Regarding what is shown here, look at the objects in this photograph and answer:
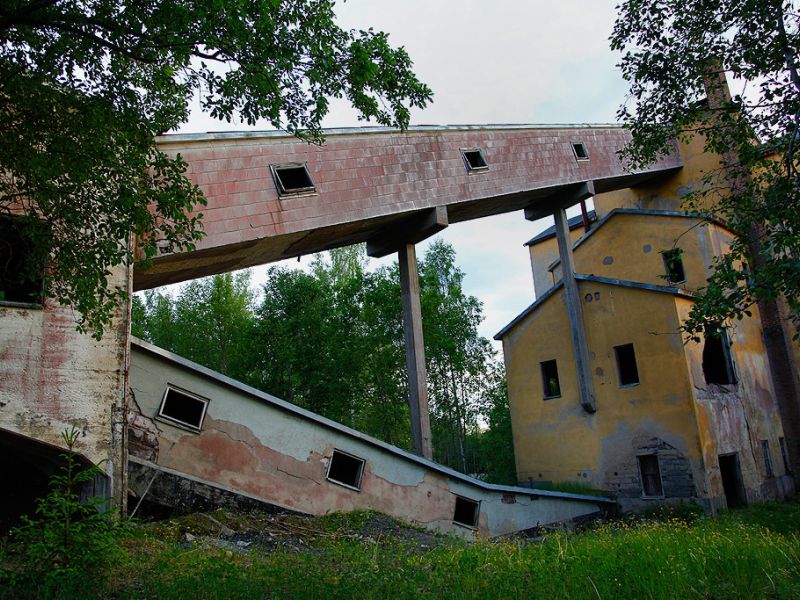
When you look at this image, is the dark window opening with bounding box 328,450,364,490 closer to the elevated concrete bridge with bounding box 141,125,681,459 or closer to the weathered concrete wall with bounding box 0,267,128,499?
the elevated concrete bridge with bounding box 141,125,681,459

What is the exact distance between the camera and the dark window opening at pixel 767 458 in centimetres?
1591

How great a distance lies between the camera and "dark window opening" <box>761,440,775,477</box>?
15906mm

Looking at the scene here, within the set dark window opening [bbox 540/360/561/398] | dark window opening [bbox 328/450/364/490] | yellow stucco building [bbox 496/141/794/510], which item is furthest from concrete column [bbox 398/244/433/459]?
dark window opening [bbox 540/360/561/398]

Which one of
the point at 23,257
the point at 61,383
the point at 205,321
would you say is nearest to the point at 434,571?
the point at 61,383

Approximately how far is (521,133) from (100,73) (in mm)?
11749

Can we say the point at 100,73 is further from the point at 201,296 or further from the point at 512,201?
the point at 201,296

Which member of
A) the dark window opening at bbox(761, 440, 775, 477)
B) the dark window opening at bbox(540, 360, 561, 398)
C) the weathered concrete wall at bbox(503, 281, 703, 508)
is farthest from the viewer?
the dark window opening at bbox(540, 360, 561, 398)

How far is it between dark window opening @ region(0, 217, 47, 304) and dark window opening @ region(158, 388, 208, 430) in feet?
8.59

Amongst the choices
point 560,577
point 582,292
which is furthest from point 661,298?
point 560,577

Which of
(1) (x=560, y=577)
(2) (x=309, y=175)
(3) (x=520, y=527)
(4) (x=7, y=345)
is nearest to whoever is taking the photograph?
(1) (x=560, y=577)

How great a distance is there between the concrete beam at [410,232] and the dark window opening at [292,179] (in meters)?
2.77

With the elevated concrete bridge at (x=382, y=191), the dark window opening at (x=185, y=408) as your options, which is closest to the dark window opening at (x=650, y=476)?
the elevated concrete bridge at (x=382, y=191)

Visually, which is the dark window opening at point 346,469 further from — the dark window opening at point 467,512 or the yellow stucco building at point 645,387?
the yellow stucco building at point 645,387

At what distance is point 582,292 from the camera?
16.5 m
